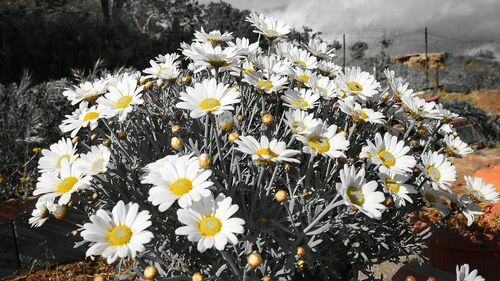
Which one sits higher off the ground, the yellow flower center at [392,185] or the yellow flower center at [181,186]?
the yellow flower center at [181,186]

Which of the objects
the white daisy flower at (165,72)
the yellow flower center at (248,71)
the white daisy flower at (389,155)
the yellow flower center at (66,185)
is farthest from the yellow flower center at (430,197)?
the yellow flower center at (66,185)

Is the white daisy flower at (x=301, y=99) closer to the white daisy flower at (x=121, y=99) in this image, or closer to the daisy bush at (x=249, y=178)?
the daisy bush at (x=249, y=178)

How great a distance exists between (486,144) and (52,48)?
9.19m

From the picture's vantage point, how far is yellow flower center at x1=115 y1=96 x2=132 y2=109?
139 cm

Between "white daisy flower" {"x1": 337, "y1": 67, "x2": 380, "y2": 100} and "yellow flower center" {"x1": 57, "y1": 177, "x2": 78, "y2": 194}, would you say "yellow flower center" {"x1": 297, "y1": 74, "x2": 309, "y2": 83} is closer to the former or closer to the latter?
"white daisy flower" {"x1": 337, "y1": 67, "x2": 380, "y2": 100}

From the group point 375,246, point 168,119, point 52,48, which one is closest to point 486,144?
point 375,246

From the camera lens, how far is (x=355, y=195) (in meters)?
1.22

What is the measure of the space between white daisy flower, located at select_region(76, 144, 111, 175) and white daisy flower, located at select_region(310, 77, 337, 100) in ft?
2.38

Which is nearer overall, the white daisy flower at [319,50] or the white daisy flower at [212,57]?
the white daisy flower at [212,57]

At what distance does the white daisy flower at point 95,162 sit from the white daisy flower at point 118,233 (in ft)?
0.51

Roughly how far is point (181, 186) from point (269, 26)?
114 cm

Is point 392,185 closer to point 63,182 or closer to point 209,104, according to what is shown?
point 209,104

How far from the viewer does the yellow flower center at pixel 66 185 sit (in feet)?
4.14

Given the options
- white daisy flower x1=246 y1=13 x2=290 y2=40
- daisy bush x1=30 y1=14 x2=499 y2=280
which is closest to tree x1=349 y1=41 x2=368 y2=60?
white daisy flower x1=246 y1=13 x2=290 y2=40
